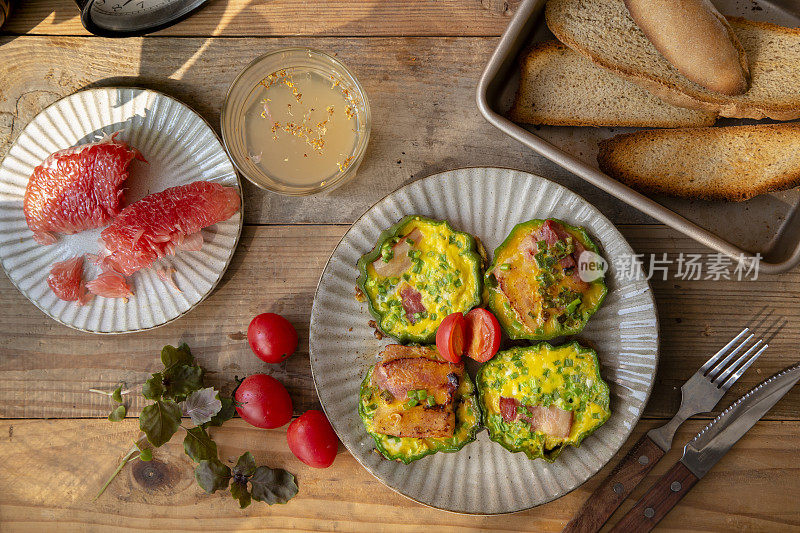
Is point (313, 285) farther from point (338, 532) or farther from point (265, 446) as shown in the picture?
point (338, 532)

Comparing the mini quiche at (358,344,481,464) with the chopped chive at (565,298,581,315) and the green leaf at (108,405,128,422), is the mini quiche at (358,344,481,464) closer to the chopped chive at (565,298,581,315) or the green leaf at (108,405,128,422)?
the chopped chive at (565,298,581,315)

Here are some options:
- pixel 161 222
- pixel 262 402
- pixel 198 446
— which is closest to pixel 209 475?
pixel 198 446

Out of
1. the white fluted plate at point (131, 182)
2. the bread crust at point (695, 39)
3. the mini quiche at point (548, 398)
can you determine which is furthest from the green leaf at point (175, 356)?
the bread crust at point (695, 39)

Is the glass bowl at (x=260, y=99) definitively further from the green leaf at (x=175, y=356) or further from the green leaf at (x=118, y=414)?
the green leaf at (x=118, y=414)

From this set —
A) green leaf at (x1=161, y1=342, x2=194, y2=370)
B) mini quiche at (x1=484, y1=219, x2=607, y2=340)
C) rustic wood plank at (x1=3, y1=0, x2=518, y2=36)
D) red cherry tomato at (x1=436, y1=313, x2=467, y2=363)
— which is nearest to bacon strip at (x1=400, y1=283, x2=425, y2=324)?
red cherry tomato at (x1=436, y1=313, x2=467, y2=363)

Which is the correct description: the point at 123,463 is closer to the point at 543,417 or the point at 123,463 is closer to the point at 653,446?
the point at 543,417
